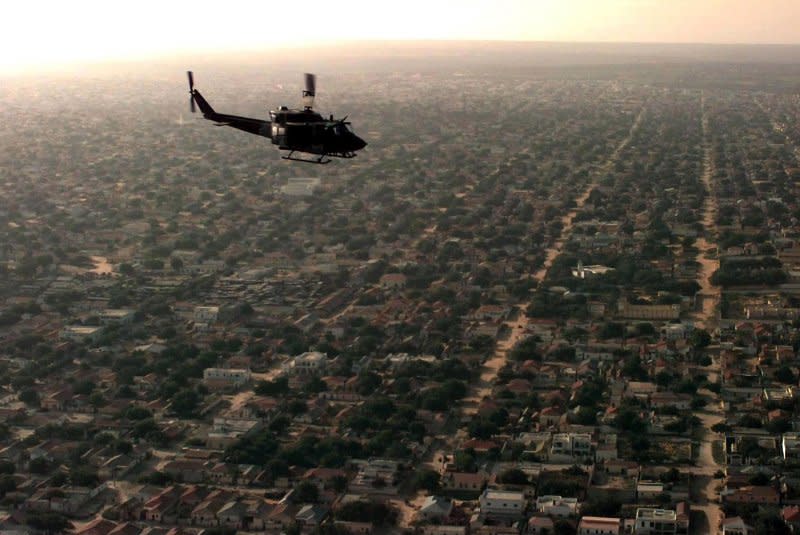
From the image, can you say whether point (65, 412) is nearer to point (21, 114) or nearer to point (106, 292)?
point (106, 292)

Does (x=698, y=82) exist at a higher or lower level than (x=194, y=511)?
lower

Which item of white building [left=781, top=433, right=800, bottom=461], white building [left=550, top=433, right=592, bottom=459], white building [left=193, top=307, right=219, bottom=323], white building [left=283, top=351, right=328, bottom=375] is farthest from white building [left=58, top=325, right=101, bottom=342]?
white building [left=781, top=433, right=800, bottom=461]

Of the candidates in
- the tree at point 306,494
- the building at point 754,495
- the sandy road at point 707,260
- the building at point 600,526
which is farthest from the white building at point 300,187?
the building at point 600,526

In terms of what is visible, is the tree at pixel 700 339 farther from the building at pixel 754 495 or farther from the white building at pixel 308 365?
the building at pixel 754 495

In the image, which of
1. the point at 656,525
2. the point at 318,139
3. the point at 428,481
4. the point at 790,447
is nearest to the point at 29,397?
the point at 428,481

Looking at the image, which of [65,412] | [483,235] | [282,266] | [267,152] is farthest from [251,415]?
[267,152]

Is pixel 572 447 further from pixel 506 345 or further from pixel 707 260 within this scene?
pixel 707 260
